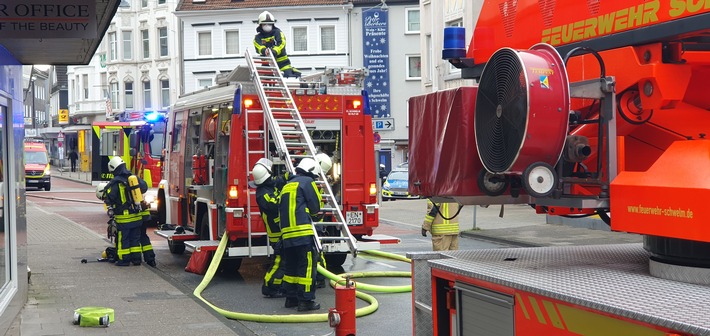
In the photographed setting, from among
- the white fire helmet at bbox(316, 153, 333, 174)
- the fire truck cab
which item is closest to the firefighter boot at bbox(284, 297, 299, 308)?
the white fire helmet at bbox(316, 153, 333, 174)

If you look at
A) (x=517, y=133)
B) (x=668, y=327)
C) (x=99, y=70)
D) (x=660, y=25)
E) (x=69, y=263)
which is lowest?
(x=69, y=263)

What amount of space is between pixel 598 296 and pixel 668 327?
0.54 metres

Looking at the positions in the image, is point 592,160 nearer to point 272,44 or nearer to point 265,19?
point 272,44

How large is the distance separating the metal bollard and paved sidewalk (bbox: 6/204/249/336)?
6.41ft

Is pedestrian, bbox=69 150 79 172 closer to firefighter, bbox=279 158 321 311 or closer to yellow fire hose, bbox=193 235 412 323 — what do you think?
yellow fire hose, bbox=193 235 412 323

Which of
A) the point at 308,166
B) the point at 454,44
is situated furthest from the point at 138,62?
the point at 454,44

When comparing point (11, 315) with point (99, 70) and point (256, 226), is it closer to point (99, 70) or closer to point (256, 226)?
point (256, 226)

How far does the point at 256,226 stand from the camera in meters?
12.2

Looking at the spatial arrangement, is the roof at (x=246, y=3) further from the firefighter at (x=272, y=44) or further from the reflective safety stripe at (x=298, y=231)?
the reflective safety stripe at (x=298, y=231)

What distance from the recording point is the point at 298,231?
10.0m

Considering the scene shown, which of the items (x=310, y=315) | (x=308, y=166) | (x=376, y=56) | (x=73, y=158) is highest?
(x=376, y=56)

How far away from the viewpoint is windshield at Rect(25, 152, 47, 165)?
40.9m

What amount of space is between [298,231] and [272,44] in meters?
4.54

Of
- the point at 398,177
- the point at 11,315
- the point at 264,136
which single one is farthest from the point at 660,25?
the point at 398,177
